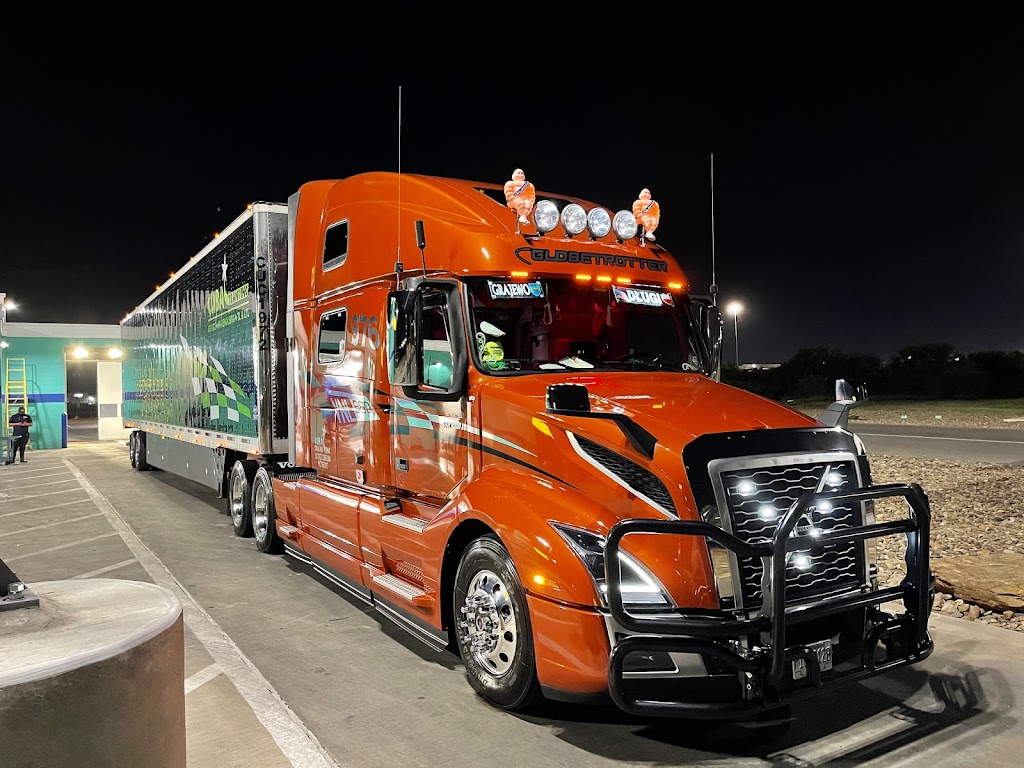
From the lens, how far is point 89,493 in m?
14.1

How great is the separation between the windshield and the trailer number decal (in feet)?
4.04

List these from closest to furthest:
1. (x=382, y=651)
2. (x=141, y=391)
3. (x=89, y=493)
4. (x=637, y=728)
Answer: (x=637, y=728), (x=382, y=651), (x=89, y=493), (x=141, y=391)

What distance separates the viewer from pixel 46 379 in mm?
27469

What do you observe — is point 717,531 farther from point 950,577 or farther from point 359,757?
point 950,577

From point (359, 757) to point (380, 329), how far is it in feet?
9.99

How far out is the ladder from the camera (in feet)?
86.2

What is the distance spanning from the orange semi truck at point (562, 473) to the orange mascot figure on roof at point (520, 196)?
0.04m

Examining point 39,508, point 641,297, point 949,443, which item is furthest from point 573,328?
point 949,443

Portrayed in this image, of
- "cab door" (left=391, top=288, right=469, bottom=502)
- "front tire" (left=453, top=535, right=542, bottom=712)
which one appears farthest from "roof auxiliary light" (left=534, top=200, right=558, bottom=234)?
"front tire" (left=453, top=535, right=542, bottom=712)

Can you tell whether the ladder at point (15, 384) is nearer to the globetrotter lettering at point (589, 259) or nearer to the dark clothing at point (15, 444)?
the dark clothing at point (15, 444)

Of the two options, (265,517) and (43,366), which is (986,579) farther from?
(43,366)

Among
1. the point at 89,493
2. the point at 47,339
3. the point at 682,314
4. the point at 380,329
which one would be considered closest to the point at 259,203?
the point at 380,329

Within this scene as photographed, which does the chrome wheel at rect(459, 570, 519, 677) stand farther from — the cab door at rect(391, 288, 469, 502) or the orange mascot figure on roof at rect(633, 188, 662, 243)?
the orange mascot figure on roof at rect(633, 188, 662, 243)

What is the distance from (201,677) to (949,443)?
17.2 metres
